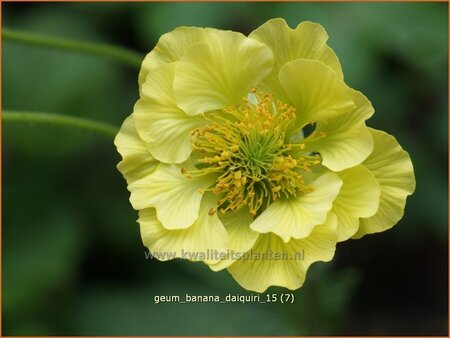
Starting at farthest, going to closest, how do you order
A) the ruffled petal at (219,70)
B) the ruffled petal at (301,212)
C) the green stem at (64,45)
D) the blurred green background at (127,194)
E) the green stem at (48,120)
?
the blurred green background at (127,194)
the green stem at (64,45)
the green stem at (48,120)
the ruffled petal at (219,70)
the ruffled petal at (301,212)

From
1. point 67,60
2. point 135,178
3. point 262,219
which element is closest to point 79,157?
point 67,60

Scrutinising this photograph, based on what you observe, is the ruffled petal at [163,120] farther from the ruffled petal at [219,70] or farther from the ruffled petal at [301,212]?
the ruffled petal at [301,212]

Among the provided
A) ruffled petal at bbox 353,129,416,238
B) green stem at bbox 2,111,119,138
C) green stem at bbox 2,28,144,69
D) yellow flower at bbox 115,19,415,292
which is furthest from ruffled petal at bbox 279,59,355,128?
green stem at bbox 2,28,144,69

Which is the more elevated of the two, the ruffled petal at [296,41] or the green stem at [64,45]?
the green stem at [64,45]

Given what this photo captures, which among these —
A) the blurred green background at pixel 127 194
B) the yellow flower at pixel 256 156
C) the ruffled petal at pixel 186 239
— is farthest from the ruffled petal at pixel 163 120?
the blurred green background at pixel 127 194

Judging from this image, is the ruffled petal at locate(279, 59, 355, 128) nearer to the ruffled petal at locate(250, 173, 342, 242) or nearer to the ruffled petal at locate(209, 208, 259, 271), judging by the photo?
the ruffled petal at locate(250, 173, 342, 242)
